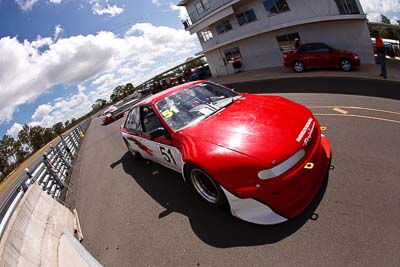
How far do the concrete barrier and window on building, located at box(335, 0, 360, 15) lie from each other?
1636cm

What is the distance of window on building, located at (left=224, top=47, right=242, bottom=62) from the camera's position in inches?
850

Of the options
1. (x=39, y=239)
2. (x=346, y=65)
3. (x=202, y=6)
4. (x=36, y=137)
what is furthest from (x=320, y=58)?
(x=36, y=137)

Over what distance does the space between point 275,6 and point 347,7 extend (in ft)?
15.4

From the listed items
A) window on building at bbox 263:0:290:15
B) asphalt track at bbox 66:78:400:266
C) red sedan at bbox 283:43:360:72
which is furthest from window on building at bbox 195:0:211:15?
asphalt track at bbox 66:78:400:266

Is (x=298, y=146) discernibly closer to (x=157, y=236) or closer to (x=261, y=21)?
(x=157, y=236)

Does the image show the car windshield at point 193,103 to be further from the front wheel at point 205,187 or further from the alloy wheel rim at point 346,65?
the alloy wheel rim at point 346,65

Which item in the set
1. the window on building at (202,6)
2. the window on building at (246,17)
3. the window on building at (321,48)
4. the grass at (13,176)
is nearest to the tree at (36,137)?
the grass at (13,176)

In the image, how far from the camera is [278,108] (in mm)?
4020

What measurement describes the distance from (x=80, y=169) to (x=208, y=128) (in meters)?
6.95

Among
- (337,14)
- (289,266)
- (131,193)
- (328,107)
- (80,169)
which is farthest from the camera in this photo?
(337,14)

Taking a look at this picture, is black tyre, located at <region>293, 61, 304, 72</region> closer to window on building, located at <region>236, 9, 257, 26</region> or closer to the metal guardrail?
window on building, located at <region>236, 9, 257, 26</region>

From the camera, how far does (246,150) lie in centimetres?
308

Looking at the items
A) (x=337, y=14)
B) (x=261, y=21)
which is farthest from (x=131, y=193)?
(x=261, y=21)

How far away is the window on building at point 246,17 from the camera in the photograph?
1854 cm
